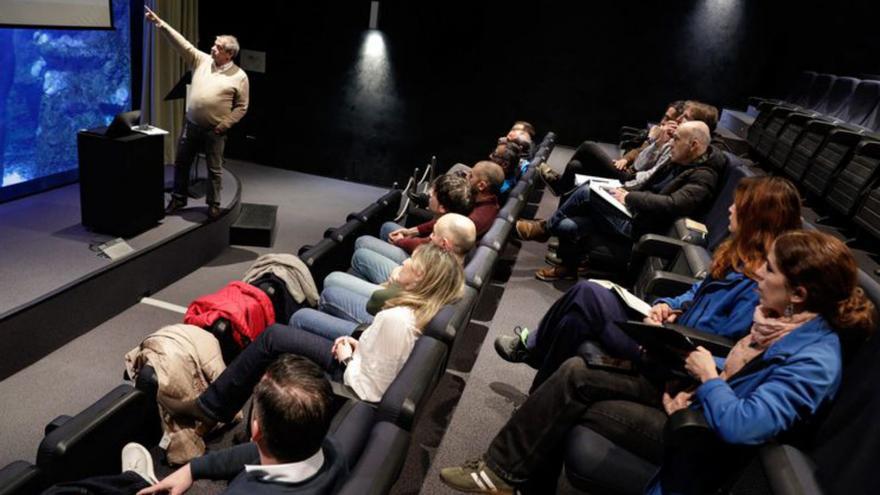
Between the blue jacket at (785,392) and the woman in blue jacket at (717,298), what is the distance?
1.29ft

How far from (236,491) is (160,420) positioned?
2.77ft

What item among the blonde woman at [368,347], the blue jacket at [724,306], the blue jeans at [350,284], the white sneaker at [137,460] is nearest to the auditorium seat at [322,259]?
the blue jeans at [350,284]

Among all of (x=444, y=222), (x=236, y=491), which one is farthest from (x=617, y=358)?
(x=236, y=491)

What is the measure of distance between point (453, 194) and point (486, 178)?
0.29 meters

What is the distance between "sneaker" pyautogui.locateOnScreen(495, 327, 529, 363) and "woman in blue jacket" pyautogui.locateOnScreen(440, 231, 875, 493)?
20.5 inches

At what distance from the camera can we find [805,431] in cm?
126

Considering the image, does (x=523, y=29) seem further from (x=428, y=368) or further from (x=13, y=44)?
(x=428, y=368)

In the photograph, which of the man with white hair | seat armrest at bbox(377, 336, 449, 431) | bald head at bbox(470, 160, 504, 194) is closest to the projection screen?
the man with white hair

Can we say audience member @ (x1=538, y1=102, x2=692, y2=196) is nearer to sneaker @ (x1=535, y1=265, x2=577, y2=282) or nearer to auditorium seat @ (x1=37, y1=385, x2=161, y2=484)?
sneaker @ (x1=535, y1=265, x2=577, y2=282)

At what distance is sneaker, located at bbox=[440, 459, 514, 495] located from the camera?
5.46 ft

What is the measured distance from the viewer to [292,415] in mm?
1146

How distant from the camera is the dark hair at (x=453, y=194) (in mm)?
2805

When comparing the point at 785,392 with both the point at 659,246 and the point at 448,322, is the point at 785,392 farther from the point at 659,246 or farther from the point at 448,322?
the point at 659,246

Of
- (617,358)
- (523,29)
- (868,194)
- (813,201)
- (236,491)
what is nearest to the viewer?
(236,491)
